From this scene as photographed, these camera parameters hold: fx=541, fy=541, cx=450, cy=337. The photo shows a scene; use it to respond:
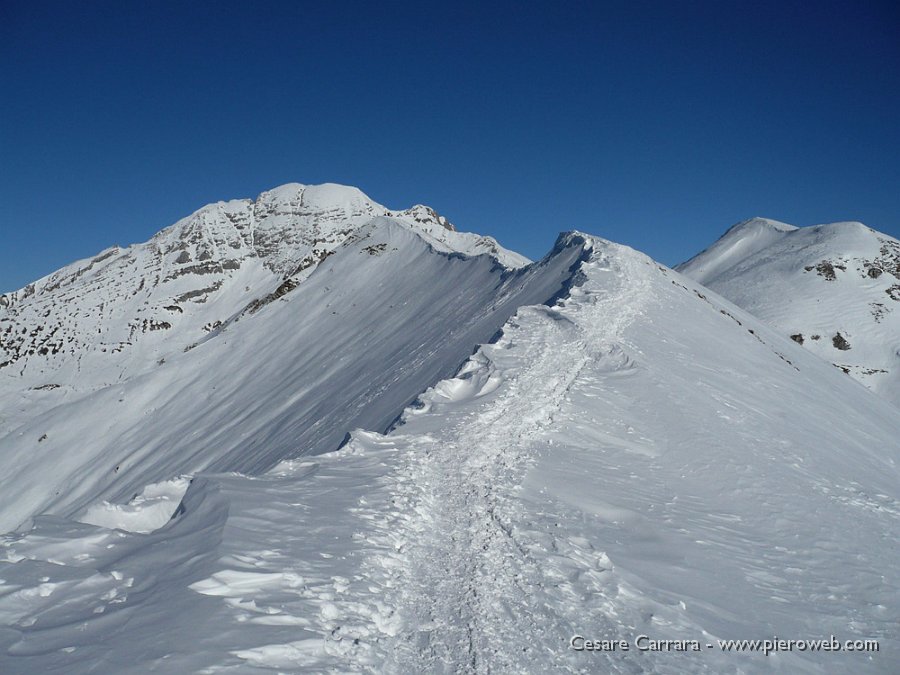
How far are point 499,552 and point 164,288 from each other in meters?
131

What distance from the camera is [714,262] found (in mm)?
88812

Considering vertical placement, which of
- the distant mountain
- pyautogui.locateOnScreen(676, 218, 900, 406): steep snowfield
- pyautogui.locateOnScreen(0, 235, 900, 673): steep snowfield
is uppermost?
pyautogui.locateOnScreen(676, 218, 900, 406): steep snowfield

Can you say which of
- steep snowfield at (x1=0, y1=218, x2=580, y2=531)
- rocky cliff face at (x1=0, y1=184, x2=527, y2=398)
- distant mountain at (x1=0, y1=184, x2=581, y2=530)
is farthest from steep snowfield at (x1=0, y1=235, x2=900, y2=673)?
rocky cliff face at (x1=0, y1=184, x2=527, y2=398)

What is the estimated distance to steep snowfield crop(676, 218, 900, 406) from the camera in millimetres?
57469

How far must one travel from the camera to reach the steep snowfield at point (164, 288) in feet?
330

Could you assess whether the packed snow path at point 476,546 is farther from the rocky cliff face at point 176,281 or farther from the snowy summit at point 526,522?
the rocky cliff face at point 176,281

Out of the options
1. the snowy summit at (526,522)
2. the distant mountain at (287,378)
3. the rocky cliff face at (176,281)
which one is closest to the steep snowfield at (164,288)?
the rocky cliff face at (176,281)

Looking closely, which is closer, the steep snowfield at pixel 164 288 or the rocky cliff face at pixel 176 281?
the steep snowfield at pixel 164 288

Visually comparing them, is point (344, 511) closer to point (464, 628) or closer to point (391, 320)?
point (464, 628)

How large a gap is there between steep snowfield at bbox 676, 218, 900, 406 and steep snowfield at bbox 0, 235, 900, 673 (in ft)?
167

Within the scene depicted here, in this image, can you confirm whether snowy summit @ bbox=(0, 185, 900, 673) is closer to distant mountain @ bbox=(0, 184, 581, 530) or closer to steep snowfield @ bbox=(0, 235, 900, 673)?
steep snowfield @ bbox=(0, 235, 900, 673)

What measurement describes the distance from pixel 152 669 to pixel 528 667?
11.3ft

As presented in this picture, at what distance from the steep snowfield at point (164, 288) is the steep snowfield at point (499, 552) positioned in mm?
76797

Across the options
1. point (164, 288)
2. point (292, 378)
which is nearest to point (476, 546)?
point (292, 378)
